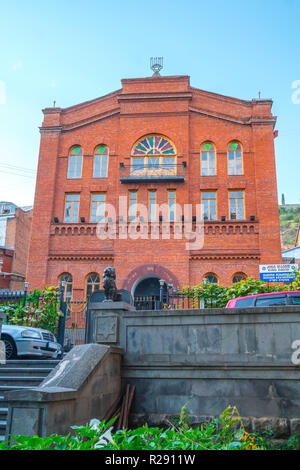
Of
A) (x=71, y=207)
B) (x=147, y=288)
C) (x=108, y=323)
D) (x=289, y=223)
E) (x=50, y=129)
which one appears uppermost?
(x=289, y=223)

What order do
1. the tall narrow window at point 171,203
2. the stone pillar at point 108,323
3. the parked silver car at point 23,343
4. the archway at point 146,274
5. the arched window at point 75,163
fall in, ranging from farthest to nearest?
1. the arched window at point 75,163
2. the tall narrow window at point 171,203
3. the archway at point 146,274
4. the parked silver car at point 23,343
5. the stone pillar at point 108,323

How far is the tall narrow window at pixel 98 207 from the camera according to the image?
78.7 feet

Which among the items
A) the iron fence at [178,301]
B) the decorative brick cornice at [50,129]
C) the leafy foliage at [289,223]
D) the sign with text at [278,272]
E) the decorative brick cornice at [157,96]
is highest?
the leafy foliage at [289,223]

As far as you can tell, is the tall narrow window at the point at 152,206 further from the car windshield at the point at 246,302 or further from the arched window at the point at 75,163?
the car windshield at the point at 246,302

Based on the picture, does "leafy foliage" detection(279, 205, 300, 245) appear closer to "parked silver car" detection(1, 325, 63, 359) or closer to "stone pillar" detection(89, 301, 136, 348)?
"parked silver car" detection(1, 325, 63, 359)

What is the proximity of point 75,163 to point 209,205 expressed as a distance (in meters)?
8.89

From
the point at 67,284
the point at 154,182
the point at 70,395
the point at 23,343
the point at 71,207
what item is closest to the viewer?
the point at 70,395

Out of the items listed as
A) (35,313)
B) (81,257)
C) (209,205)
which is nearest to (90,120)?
(81,257)

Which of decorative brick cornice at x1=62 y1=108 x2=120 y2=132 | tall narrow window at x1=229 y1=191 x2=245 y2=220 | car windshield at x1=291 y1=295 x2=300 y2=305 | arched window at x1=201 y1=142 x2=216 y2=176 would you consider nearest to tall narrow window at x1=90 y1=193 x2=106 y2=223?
decorative brick cornice at x1=62 y1=108 x2=120 y2=132

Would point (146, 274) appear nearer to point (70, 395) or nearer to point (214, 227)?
point (214, 227)

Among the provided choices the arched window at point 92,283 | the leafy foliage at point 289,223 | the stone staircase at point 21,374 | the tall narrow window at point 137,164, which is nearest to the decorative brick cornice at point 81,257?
the arched window at point 92,283

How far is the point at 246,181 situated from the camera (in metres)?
23.7

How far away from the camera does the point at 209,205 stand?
23547 mm

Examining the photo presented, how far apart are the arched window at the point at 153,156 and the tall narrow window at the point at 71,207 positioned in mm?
3978
